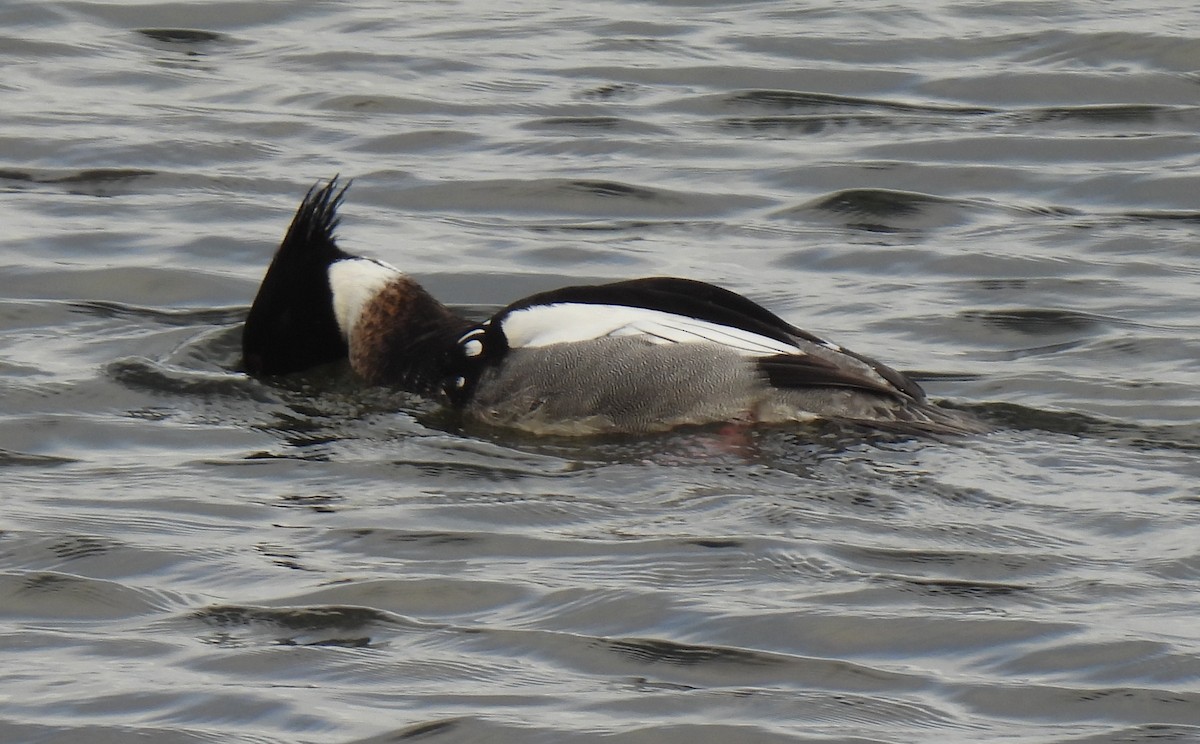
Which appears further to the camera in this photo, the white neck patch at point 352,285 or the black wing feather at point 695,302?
the white neck patch at point 352,285

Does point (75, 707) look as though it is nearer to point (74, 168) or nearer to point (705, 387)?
point (705, 387)

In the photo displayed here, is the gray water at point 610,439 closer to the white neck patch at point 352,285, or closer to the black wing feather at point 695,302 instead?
the white neck patch at point 352,285

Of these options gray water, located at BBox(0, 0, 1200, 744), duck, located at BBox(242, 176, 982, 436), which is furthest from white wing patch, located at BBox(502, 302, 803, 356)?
gray water, located at BBox(0, 0, 1200, 744)

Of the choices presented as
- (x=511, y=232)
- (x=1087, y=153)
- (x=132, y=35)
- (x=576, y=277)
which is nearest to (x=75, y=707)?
(x=576, y=277)

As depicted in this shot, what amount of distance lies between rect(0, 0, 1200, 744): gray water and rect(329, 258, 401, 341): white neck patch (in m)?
0.29

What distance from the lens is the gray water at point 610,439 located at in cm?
507

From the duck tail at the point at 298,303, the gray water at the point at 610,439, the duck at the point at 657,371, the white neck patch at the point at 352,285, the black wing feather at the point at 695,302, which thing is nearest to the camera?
the gray water at the point at 610,439

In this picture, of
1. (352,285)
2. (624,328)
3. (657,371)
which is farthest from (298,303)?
(657,371)

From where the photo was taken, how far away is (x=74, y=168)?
10977 millimetres

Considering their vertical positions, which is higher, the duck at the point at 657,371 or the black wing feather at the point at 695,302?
the black wing feather at the point at 695,302

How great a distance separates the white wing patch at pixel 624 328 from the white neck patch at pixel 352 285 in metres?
1.11

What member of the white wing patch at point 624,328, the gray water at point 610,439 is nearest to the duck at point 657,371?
the white wing patch at point 624,328

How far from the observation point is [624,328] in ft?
24.6

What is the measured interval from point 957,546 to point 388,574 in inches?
64.3
